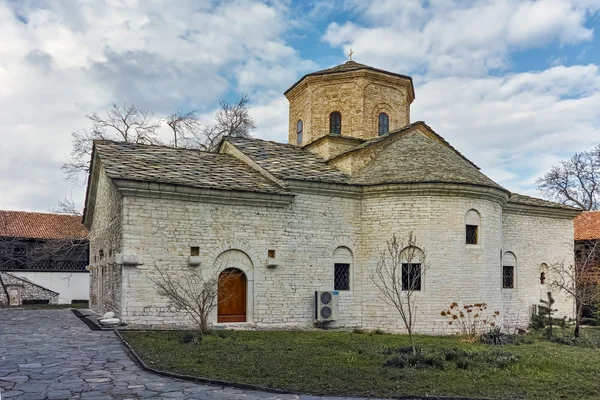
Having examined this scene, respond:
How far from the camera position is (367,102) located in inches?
747

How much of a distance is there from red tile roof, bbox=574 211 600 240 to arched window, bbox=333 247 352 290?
15.7 m

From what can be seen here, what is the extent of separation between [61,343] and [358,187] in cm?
911

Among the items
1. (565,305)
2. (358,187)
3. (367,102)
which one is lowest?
(565,305)

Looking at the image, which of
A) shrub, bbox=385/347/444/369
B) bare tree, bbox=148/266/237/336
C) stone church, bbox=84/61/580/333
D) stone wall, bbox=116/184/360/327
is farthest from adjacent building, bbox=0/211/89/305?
shrub, bbox=385/347/444/369

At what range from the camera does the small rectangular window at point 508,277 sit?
59.9ft

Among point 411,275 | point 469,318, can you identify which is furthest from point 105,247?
point 469,318

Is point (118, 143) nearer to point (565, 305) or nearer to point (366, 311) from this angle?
point (366, 311)

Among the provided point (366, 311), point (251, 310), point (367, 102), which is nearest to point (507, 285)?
point (366, 311)

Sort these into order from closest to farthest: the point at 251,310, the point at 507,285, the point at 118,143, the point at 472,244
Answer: the point at 251,310 < the point at 472,244 < the point at 118,143 < the point at 507,285

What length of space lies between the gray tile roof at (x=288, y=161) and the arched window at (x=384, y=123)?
9.99ft

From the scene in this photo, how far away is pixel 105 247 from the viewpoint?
1579 centimetres

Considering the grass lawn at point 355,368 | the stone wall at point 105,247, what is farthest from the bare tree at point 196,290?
the stone wall at point 105,247

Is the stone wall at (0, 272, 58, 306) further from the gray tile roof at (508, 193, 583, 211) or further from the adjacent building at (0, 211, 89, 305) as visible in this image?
the gray tile roof at (508, 193, 583, 211)

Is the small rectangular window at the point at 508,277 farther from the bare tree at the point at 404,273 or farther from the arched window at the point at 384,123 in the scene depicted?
the arched window at the point at 384,123
